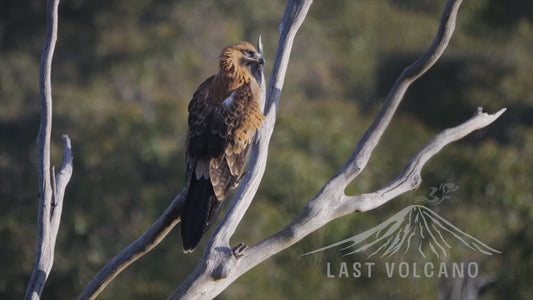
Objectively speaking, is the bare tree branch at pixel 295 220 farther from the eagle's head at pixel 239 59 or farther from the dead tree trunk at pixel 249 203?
the eagle's head at pixel 239 59

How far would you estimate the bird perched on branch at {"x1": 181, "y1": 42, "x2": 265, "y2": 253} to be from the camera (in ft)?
17.6

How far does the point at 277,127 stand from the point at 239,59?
955 centimetres

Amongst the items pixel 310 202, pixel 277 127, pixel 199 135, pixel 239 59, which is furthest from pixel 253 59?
pixel 277 127

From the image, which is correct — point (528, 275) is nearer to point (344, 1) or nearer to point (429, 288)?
point (429, 288)

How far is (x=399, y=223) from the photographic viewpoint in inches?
311

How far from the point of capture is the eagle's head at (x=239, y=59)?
6.41 meters

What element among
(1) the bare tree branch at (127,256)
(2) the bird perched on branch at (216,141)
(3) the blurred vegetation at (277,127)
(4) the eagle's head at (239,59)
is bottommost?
Result: (1) the bare tree branch at (127,256)

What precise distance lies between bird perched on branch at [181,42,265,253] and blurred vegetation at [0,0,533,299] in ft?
13.8

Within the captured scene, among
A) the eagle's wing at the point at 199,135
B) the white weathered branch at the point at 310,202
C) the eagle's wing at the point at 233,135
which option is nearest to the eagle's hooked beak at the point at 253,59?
the eagle's wing at the point at 199,135

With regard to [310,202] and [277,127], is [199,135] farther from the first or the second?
[277,127]

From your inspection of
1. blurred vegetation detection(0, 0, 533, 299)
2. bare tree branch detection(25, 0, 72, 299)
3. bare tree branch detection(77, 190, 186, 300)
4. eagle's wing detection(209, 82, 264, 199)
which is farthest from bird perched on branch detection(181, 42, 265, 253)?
blurred vegetation detection(0, 0, 533, 299)

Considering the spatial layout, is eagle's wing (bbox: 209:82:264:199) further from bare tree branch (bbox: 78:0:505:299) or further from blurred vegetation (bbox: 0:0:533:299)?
blurred vegetation (bbox: 0:0:533:299)

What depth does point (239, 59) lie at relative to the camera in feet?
21.3

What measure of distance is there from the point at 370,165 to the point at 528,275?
3.30 m
